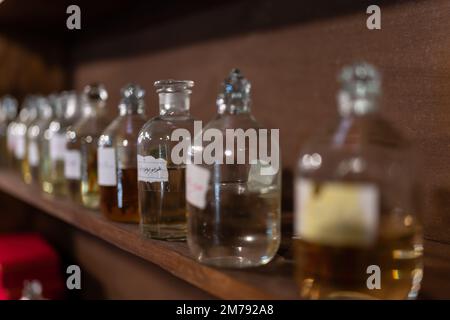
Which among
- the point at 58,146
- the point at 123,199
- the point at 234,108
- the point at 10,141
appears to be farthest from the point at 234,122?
the point at 10,141

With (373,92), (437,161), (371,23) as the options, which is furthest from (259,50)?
(373,92)

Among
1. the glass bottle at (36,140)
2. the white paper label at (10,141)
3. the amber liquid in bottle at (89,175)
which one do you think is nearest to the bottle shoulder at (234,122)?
the amber liquid in bottle at (89,175)

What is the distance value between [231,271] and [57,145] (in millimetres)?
692

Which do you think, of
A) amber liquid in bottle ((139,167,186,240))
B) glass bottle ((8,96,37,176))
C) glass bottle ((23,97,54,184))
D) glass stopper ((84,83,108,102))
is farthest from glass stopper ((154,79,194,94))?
glass bottle ((8,96,37,176))

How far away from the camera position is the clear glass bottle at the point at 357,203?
0.41 meters

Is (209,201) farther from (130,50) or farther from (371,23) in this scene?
(130,50)

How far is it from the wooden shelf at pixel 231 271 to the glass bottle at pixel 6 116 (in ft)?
2.83

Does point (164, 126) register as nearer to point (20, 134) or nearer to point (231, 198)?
point (231, 198)

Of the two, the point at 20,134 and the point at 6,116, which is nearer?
the point at 20,134

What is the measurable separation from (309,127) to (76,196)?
17.5 inches

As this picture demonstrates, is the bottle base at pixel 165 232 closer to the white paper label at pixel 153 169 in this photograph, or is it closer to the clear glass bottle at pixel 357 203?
the white paper label at pixel 153 169

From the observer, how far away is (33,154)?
1288 mm

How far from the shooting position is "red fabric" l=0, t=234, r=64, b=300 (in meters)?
1.27
